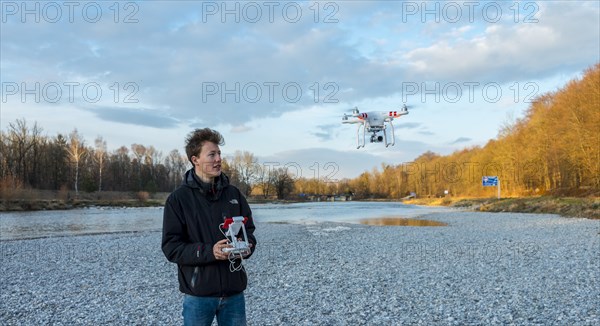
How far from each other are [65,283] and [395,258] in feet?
34.4

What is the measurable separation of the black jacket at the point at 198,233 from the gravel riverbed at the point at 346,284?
4585 mm

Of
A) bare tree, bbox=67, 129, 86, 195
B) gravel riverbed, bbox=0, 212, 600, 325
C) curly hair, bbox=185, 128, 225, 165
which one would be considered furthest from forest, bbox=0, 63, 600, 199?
curly hair, bbox=185, 128, 225, 165

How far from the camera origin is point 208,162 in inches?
157

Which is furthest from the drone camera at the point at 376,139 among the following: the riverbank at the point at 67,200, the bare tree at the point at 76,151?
the bare tree at the point at 76,151

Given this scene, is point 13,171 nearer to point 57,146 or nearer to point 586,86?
point 57,146

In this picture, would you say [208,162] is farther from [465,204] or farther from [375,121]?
[465,204]

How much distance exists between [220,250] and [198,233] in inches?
15.3

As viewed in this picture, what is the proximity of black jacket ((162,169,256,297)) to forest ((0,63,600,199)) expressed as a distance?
4603 cm

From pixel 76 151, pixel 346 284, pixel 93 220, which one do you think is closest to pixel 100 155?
pixel 76 151

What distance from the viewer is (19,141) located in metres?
78.9

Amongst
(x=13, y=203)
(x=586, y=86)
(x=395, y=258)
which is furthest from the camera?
(x=13, y=203)

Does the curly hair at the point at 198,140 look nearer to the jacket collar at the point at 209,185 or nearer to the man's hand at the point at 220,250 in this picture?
the jacket collar at the point at 209,185

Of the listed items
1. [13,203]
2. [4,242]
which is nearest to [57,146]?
[13,203]

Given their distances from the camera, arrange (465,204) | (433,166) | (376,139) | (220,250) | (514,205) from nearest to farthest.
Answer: (220,250)
(376,139)
(514,205)
(465,204)
(433,166)
